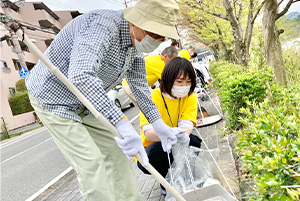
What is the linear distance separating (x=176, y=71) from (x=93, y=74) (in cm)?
129

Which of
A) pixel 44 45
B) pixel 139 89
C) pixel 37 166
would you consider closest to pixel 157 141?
pixel 139 89

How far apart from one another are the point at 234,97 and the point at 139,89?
58.1 inches

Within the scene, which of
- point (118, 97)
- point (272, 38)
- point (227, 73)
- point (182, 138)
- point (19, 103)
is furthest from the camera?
point (19, 103)

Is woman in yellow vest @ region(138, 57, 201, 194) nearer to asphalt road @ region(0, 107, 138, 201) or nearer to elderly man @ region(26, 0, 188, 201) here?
elderly man @ region(26, 0, 188, 201)

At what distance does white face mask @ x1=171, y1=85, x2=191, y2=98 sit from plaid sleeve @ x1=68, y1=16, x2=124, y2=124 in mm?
1239

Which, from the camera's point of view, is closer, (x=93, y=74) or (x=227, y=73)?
(x=93, y=74)

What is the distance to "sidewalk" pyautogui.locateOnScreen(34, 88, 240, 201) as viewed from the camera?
308 cm

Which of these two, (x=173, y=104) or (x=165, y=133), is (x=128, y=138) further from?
(x=173, y=104)

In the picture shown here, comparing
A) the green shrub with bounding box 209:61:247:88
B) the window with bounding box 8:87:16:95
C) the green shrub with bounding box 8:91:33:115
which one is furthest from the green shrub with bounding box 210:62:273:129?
the window with bounding box 8:87:16:95

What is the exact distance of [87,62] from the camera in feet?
5.29

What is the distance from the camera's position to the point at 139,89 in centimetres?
242

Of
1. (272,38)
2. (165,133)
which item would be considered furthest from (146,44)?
(272,38)

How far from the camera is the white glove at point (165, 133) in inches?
Answer: 92.7

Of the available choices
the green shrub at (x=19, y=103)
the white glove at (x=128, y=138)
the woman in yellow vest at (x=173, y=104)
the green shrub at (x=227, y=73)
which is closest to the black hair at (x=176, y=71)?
the woman in yellow vest at (x=173, y=104)
